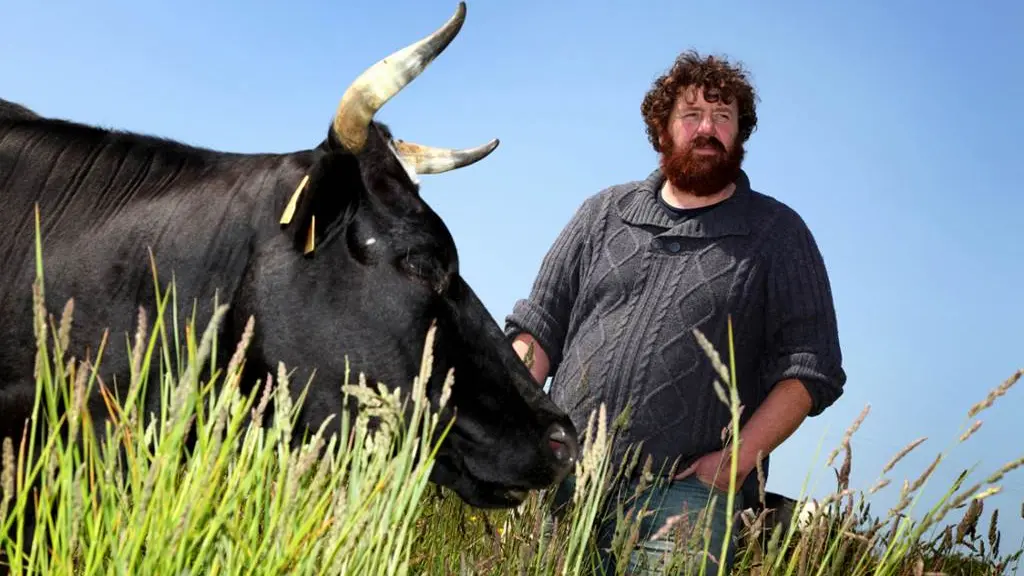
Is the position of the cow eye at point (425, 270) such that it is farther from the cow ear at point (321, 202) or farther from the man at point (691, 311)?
the man at point (691, 311)

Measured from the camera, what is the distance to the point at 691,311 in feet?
15.5

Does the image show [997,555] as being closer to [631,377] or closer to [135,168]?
[631,377]

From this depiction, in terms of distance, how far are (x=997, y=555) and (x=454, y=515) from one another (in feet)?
7.23

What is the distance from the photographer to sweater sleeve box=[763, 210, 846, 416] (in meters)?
4.64

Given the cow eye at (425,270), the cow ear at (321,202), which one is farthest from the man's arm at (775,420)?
the cow ear at (321,202)

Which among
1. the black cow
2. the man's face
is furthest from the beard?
the black cow

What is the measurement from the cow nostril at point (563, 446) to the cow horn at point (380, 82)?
4.14 feet

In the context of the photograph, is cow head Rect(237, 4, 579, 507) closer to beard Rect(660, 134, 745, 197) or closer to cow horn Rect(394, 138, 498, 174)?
cow horn Rect(394, 138, 498, 174)

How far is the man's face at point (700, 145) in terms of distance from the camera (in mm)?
5070

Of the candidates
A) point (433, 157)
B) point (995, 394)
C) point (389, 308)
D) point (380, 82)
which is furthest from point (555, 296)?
point (995, 394)

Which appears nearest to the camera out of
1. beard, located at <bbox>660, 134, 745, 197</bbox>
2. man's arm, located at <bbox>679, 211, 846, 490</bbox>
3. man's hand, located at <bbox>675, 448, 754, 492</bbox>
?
man's hand, located at <bbox>675, 448, 754, 492</bbox>

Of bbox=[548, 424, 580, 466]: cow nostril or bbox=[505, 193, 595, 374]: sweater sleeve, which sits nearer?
bbox=[548, 424, 580, 466]: cow nostril

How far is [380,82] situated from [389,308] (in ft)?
2.64

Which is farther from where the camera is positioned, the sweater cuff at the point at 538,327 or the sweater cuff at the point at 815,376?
the sweater cuff at the point at 538,327
